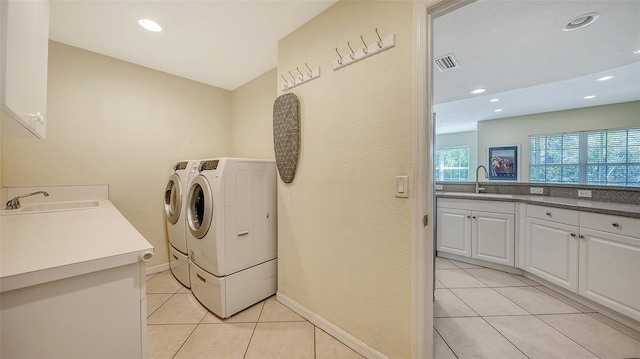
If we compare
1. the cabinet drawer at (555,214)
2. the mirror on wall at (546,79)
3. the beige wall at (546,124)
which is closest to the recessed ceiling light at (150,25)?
the mirror on wall at (546,79)

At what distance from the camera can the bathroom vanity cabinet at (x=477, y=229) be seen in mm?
2531

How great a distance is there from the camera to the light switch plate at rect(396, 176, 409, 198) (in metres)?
1.25

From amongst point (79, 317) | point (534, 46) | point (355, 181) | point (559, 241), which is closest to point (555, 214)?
point (559, 241)

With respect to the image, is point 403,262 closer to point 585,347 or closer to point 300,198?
point 300,198

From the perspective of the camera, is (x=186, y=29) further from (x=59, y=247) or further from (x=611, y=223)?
(x=611, y=223)

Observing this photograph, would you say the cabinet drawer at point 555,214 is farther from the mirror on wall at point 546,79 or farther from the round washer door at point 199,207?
the round washer door at point 199,207

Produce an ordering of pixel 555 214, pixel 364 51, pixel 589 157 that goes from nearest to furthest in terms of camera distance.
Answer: pixel 364 51 < pixel 555 214 < pixel 589 157

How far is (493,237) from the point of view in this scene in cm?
262

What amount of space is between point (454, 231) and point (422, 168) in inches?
87.5

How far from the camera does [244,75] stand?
274cm

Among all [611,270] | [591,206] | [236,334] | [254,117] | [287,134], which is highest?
[254,117]

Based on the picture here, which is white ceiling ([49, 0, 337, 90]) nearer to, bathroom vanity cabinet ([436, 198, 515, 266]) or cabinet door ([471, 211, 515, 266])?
bathroom vanity cabinet ([436, 198, 515, 266])

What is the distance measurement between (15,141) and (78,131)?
0.39 metres

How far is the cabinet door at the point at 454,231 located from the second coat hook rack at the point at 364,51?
2.41m
